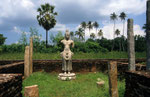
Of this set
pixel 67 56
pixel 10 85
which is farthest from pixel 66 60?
pixel 10 85

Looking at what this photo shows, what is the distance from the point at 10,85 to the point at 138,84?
3.24m

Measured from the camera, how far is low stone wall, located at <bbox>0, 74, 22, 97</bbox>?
3352 millimetres

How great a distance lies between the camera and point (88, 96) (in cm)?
521

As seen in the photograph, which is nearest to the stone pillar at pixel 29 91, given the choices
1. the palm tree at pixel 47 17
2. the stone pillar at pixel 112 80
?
the stone pillar at pixel 112 80

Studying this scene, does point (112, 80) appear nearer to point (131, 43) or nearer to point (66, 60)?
point (131, 43)

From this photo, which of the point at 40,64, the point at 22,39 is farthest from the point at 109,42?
the point at 40,64

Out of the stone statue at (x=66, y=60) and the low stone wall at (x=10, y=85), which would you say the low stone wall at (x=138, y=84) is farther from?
the stone statue at (x=66, y=60)

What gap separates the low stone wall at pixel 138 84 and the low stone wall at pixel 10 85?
322cm

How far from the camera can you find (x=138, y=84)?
380 centimetres

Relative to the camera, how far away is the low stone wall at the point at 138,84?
3422mm

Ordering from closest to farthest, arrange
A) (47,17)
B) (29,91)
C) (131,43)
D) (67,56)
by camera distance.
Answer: (29,91), (131,43), (67,56), (47,17)

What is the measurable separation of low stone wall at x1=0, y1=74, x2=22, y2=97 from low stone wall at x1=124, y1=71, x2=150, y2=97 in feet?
10.6

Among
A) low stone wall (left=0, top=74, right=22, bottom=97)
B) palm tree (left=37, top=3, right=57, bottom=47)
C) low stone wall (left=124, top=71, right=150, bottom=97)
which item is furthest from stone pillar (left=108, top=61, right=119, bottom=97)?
palm tree (left=37, top=3, right=57, bottom=47)

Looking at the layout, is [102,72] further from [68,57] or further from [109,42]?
[109,42]
